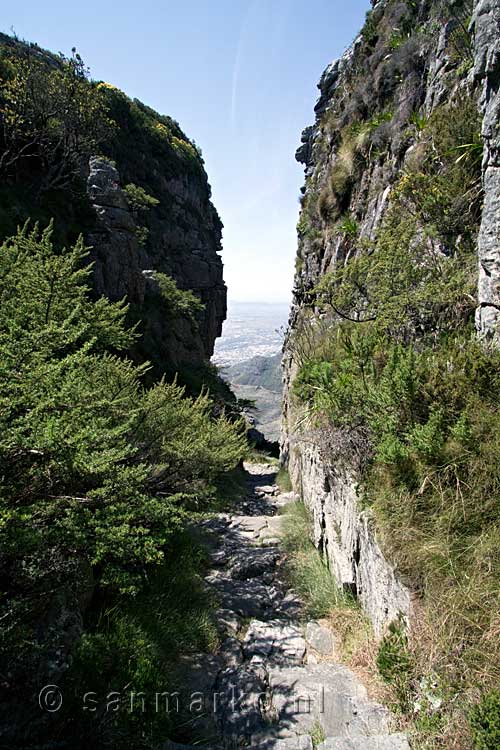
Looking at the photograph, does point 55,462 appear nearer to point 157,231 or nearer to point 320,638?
point 320,638

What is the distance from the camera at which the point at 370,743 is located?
9.02ft

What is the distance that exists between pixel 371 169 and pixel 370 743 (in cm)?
1275

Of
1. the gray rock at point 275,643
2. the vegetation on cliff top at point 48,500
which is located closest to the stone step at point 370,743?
A: the gray rock at point 275,643

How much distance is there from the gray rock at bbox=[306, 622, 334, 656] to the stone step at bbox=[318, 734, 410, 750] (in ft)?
5.18

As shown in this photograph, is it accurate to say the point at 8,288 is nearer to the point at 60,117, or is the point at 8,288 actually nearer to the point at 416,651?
the point at 416,651

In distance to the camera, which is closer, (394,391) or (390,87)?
(394,391)

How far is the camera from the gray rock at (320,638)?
14.5 feet

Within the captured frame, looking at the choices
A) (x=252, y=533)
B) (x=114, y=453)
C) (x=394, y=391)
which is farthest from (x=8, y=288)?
(x=252, y=533)

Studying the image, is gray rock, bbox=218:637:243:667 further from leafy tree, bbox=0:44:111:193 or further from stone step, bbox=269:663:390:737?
leafy tree, bbox=0:44:111:193

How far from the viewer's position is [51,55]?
94.9 ft

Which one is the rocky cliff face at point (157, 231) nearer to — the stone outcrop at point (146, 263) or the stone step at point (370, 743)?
the stone outcrop at point (146, 263)

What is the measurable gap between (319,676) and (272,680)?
55 centimetres

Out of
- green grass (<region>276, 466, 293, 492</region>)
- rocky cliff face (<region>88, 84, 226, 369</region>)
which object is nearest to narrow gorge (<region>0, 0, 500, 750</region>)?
green grass (<region>276, 466, 293, 492</region>)

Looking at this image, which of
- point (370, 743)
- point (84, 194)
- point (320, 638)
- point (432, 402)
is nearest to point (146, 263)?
point (84, 194)
